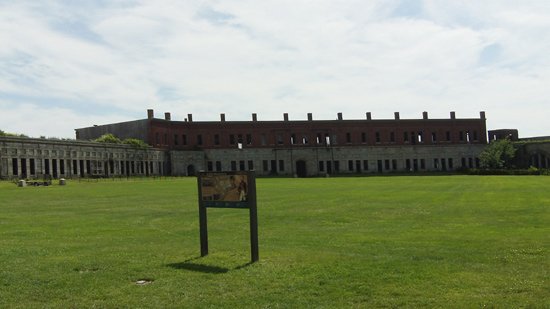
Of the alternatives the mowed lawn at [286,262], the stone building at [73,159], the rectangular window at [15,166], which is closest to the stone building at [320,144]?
the stone building at [73,159]

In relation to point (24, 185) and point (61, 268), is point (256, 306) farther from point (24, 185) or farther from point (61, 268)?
point (24, 185)

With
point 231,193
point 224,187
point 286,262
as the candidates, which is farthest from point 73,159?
point 286,262

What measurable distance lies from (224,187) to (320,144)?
75228 millimetres

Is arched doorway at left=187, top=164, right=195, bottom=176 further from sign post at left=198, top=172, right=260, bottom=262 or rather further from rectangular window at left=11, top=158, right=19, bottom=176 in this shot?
sign post at left=198, top=172, right=260, bottom=262

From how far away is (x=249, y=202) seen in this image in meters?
9.36

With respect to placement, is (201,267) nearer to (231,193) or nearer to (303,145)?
(231,193)

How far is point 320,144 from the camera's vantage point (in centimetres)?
8444

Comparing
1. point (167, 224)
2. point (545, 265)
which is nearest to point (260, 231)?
point (167, 224)

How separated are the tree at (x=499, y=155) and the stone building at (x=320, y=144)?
771 cm

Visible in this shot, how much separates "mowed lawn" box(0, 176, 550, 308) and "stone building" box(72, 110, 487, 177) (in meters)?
62.8

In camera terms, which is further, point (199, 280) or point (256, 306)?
point (199, 280)

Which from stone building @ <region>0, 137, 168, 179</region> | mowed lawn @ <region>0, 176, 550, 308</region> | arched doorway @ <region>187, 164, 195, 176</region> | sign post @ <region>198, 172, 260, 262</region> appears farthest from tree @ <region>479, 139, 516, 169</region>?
sign post @ <region>198, 172, 260, 262</region>

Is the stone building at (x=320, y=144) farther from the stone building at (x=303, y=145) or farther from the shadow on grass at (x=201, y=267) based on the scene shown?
the shadow on grass at (x=201, y=267)

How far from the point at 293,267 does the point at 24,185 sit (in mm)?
38205
